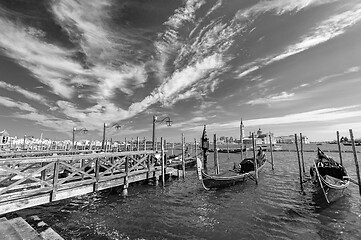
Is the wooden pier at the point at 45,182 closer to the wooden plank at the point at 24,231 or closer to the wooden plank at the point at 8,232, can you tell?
the wooden plank at the point at 24,231

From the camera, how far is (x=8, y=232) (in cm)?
388

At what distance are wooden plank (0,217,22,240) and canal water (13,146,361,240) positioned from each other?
287 cm

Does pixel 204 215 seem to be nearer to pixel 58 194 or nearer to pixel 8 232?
pixel 58 194

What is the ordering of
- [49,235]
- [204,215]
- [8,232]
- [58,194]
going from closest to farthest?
[8,232] < [49,235] < [58,194] < [204,215]

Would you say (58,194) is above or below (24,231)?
below

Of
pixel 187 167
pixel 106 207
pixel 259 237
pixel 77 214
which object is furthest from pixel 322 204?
pixel 187 167

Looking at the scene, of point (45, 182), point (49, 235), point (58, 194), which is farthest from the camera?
point (58, 194)

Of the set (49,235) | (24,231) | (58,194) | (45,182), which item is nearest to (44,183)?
(45,182)

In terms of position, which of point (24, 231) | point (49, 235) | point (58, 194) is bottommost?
point (49, 235)

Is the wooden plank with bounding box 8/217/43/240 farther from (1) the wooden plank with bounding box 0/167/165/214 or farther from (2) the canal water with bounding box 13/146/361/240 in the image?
(2) the canal water with bounding box 13/146/361/240

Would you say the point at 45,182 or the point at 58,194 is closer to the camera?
the point at 45,182

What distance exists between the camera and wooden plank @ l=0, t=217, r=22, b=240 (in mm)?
3697

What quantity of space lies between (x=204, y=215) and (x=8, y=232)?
725 cm

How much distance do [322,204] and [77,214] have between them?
1289 cm
